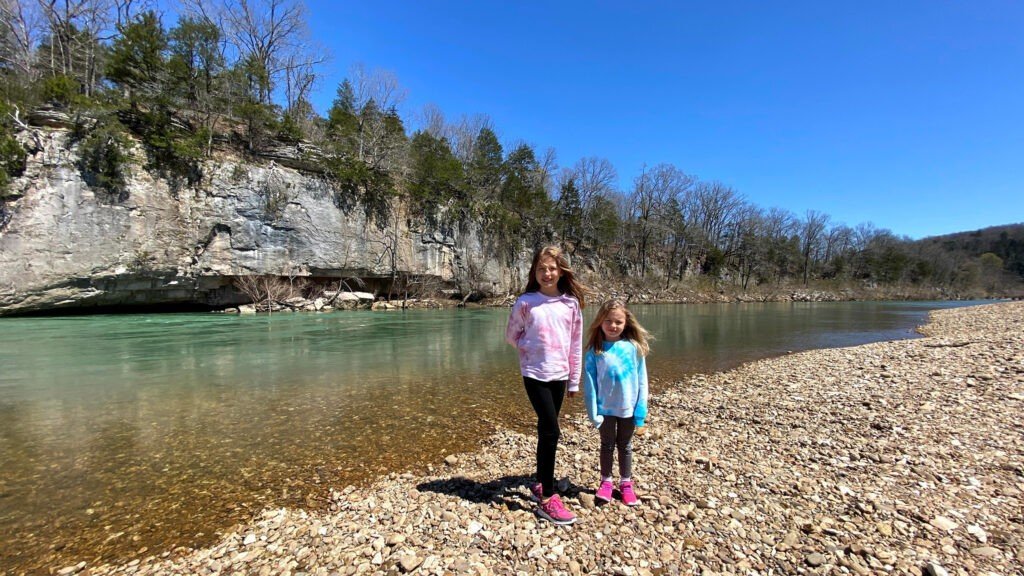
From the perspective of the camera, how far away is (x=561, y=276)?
347 cm

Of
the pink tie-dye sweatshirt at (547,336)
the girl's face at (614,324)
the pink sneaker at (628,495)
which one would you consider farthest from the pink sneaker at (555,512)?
the girl's face at (614,324)

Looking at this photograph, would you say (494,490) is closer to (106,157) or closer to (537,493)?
(537,493)

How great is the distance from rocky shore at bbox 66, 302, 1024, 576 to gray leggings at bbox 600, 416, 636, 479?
0.99 feet

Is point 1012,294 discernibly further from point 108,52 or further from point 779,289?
point 108,52

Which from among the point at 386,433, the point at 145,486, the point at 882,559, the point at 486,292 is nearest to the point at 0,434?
the point at 145,486

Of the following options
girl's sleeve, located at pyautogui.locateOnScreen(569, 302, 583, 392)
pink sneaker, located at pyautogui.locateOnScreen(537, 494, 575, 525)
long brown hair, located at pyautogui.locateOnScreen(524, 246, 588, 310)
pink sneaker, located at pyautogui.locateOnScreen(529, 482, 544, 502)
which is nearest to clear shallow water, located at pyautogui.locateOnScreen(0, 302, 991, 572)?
pink sneaker, located at pyautogui.locateOnScreen(529, 482, 544, 502)

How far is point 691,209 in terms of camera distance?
218 ft

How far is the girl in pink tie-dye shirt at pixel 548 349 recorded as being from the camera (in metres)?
3.24

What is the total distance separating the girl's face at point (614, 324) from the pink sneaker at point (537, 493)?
1422 mm

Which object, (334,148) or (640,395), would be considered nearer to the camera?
(640,395)

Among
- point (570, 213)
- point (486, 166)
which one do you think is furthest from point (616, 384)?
point (570, 213)

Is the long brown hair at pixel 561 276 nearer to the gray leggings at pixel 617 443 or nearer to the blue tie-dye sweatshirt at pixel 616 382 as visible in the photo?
the blue tie-dye sweatshirt at pixel 616 382

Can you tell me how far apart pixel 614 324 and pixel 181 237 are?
3123 cm

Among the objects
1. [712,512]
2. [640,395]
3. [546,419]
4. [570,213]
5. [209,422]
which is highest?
[570,213]
